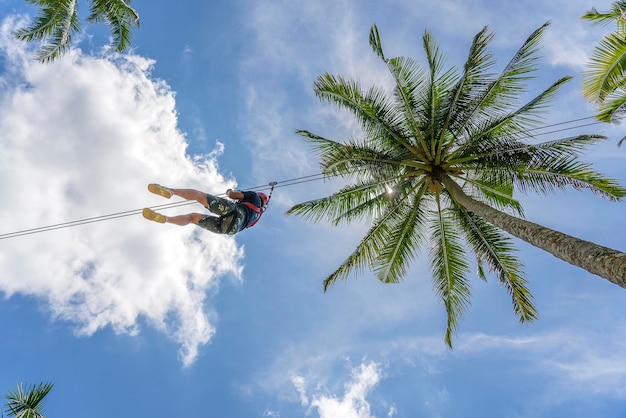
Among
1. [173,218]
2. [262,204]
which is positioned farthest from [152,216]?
[262,204]

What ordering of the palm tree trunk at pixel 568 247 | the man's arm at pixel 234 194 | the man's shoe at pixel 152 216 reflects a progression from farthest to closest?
the man's arm at pixel 234 194 < the man's shoe at pixel 152 216 < the palm tree trunk at pixel 568 247

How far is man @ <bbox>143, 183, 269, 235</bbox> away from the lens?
6.79 m

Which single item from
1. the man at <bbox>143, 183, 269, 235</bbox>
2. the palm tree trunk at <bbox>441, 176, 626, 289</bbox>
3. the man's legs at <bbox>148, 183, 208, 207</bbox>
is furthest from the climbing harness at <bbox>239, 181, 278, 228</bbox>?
the palm tree trunk at <bbox>441, 176, 626, 289</bbox>

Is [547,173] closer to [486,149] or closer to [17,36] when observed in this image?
[486,149]

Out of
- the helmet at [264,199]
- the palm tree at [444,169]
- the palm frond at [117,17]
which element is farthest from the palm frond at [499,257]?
the palm frond at [117,17]

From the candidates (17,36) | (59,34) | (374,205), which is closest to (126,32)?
(59,34)

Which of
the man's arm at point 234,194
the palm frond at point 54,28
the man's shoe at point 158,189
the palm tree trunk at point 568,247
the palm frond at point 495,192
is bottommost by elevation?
the palm tree trunk at point 568,247

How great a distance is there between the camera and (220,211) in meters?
7.51

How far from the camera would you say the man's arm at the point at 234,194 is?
777 centimetres

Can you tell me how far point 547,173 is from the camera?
780 cm

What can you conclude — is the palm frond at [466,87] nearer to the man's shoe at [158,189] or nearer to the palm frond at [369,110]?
the palm frond at [369,110]

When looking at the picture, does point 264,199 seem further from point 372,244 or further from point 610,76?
point 610,76

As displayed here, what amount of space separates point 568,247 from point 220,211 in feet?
17.5

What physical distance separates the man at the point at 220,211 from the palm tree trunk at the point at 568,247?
4.09 meters
